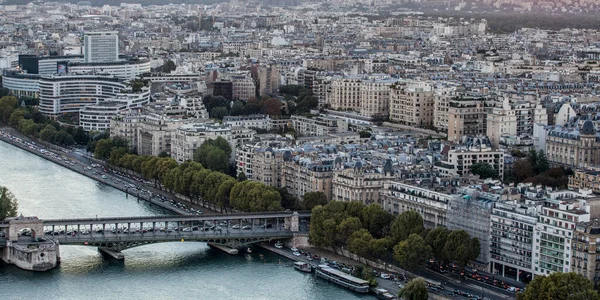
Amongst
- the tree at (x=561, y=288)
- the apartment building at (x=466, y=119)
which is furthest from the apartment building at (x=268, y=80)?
the tree at (x=561, y=288)

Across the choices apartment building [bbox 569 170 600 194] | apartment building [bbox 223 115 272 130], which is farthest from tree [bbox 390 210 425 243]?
apartment building [bbox 223 115 272 130]

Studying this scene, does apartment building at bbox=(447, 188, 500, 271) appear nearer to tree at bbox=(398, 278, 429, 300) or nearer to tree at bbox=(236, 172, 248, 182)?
tree at bbox=(398, 278, 429, 300)

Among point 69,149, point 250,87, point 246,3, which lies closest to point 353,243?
point 69,149

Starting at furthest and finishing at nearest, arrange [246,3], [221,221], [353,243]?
1. [246,3]
2. [221,221]
3. [353,243]

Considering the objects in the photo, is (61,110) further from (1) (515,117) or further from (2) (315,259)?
(2) (315,259)

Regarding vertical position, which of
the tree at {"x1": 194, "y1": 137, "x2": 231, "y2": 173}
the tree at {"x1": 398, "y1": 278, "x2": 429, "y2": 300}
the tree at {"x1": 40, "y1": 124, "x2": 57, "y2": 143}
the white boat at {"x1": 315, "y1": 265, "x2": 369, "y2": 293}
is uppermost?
the tree at {"x1": 194, "y1": 137, "x2": 231, "y2": 173}
